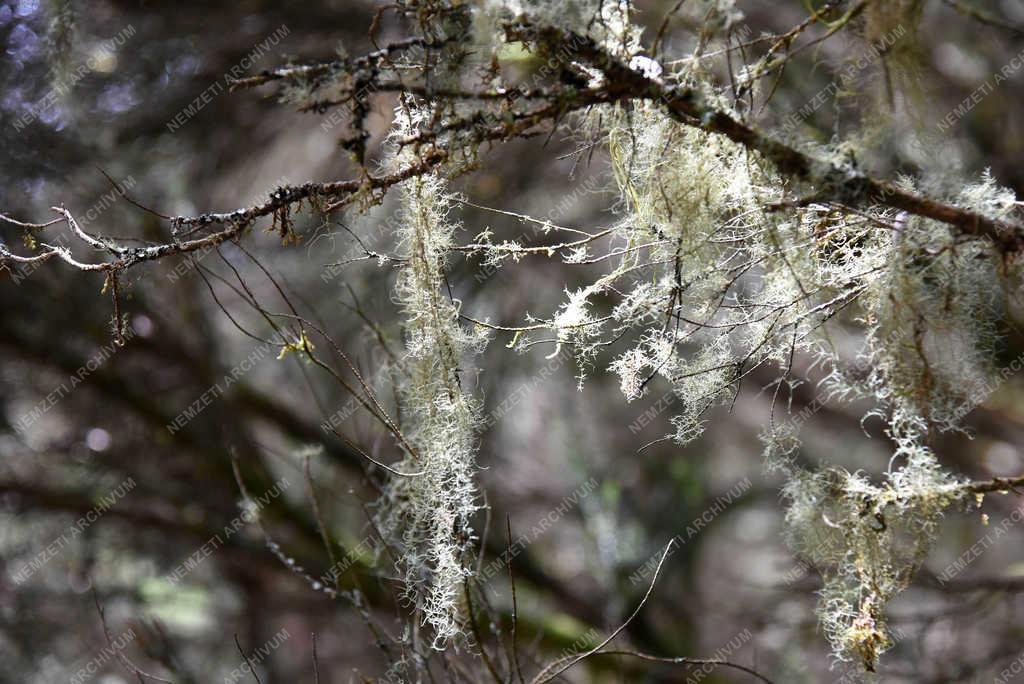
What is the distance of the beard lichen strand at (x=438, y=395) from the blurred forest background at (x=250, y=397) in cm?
105

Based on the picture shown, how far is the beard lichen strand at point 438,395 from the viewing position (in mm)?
1592

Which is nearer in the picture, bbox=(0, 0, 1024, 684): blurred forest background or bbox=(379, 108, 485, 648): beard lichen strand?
bbox=(379, 108, 485, 648): beard lichen strand

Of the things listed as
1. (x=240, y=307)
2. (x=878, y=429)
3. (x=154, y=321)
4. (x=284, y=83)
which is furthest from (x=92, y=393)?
(x=878, y=429)

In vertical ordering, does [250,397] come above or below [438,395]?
above

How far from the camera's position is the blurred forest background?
3369mm

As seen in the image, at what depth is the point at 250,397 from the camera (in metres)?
4.60

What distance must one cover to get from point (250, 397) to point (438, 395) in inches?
128

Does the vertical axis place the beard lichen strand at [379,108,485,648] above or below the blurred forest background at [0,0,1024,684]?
below

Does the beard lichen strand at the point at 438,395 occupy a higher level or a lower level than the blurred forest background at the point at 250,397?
lower

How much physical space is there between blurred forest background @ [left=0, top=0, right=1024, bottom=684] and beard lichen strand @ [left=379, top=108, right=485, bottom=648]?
1047 mm

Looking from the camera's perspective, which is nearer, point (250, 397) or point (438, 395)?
point (438, 395)

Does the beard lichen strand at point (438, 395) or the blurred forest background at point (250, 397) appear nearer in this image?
the beard lichen strand at point (438, 395)

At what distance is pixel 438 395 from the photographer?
1634 mm

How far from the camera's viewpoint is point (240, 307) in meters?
5.47
